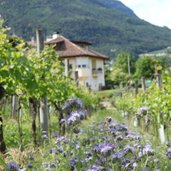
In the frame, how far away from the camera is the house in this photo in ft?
223

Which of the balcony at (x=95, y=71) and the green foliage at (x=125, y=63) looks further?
the green foliage at (x=125, y=63)

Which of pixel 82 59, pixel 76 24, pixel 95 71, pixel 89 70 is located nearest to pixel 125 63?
pixel 95 71

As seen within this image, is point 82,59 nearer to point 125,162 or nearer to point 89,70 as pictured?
point 89,70

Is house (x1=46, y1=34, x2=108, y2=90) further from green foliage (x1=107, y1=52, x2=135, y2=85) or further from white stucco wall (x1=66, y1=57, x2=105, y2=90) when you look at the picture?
green foliage (x1=107, y1=52, x2=135, y2=85)

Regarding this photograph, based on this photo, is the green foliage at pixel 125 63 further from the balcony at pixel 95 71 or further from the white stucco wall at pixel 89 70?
the balcony at pixel 95 71

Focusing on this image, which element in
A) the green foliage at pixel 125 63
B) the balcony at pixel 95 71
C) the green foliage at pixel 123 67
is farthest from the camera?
the green foliage at pixel 125 63

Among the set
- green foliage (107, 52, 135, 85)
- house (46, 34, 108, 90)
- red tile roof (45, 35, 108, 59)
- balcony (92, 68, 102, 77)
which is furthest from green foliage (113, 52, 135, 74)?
red tile roof (45, 35, 108, 59)

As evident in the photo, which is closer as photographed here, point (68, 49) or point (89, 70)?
point (68, 49)

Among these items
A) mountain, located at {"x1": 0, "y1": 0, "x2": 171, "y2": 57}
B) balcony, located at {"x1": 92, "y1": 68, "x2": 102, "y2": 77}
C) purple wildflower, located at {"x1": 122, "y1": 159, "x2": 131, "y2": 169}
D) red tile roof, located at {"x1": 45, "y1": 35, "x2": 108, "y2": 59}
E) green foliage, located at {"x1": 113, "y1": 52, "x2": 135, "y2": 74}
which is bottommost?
purple wildflower, located at {"x1": 122, "y1": 159, "x2": 131, "y2": 169}

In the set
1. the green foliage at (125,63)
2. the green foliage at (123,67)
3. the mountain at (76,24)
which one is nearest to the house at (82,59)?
the green foliage at (123,67)

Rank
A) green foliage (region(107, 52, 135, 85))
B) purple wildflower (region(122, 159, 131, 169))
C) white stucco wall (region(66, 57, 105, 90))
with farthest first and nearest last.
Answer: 1. green foliage (region(107, 52, 135, 85))
2. white stucco wall (region(66, 57, 105, 90))
3. purple wildflower (region(122, 159, 131, 169))

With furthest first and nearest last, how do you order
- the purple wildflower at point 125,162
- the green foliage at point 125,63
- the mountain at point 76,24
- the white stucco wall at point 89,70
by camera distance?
the mountain at point 76,24
the green foliage at point 125,63
the white stucco wall at point 89,70
the purple wildflower at point 125,162

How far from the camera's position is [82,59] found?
68875 millimetres

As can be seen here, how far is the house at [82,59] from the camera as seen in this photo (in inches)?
2679
